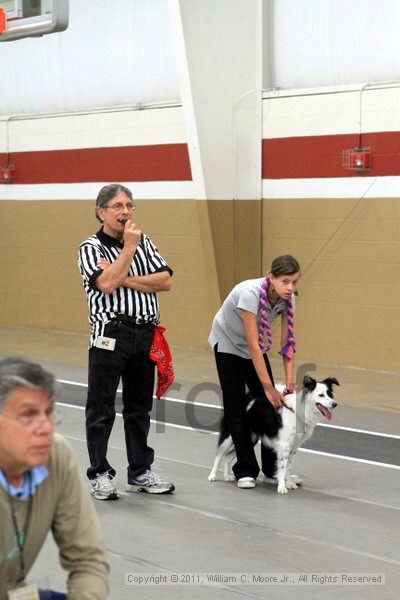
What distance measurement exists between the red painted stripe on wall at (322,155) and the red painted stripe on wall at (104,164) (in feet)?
4.42

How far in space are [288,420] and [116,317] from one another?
51.5 inches

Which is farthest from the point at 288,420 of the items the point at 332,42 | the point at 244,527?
the point at 332,42

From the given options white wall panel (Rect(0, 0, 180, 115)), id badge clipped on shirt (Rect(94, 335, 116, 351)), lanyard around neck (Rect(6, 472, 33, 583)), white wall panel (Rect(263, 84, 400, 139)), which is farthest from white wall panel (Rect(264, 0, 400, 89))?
lanyard around neck (Rect(6, 472, 33, 583))

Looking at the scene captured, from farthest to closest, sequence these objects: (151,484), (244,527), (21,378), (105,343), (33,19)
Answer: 1. (33,19)
2. (151,484)
3. (105,343)
4. (244,527)
5. (21,378)

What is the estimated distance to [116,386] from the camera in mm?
7008

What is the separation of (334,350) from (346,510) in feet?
20.1

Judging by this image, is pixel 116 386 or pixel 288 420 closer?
pixel 116 386

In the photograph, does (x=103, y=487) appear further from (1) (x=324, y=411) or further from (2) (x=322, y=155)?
(2) (x=322, y=155)

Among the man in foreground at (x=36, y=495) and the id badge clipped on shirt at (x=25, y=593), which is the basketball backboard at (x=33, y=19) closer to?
the man in foreground at (x=36, y=495)

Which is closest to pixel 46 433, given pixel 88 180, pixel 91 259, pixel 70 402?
pixel 91 259

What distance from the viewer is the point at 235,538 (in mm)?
6277

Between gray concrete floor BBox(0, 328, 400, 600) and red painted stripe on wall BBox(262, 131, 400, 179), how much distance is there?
378 centimetres

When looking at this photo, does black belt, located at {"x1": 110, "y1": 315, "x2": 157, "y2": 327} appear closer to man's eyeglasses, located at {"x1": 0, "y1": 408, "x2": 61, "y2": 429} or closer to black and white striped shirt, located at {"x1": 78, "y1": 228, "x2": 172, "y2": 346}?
black and white striped shirt, located at {"x1": 78, "y1": 228, "x2": 172, "y2": 346}

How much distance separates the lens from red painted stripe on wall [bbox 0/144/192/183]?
1453cm
